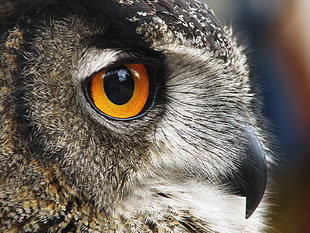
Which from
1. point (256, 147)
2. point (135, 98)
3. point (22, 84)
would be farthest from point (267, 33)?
point (22, 84)

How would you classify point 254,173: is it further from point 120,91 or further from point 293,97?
point 293,97

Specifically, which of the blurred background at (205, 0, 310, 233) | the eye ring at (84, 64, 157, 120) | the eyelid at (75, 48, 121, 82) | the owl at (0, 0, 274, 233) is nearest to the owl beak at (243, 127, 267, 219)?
the owl at (0, 0, 274, 233)

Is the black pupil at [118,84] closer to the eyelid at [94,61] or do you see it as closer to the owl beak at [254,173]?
the eyelid at [94,61]

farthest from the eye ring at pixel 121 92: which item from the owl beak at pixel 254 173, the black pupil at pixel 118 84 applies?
the owl beak at pixel 254 173

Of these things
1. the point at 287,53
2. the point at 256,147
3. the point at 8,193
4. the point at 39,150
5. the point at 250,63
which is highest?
the point at 287,53

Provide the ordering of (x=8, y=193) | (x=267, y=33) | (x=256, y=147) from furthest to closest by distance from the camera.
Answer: (x=267, y=33) < (x=256, y=147) < (x=8, y=193)

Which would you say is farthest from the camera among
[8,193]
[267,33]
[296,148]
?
[267,33]

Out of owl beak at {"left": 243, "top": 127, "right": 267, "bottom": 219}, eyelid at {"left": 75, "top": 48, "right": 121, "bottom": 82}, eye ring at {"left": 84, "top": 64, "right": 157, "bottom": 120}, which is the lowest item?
owl beak at {"left": 243, "top": 127, "right": 267, "bottom": 219}

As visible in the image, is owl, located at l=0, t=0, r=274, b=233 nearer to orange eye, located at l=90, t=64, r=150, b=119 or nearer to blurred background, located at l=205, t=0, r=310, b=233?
orange eye, located at l=90, t=64, r=150, b=119

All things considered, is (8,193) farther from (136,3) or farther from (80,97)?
(136,3)
